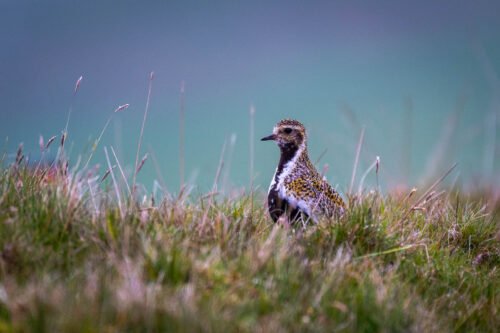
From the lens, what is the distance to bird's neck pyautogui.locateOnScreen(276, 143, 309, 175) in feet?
23.3

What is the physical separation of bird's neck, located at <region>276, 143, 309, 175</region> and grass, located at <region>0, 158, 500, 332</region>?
2.25ft

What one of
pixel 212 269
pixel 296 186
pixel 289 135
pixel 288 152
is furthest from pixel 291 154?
pixel 212 269

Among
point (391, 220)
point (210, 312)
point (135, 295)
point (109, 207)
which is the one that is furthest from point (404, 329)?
point (109, 207)

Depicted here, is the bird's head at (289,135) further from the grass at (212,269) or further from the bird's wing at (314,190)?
the grass at (212,269)

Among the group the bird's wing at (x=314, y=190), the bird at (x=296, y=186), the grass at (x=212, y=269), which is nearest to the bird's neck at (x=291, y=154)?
the bird at (x=296, y=186)

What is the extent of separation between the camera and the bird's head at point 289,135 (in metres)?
7.16

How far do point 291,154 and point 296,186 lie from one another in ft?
1.83

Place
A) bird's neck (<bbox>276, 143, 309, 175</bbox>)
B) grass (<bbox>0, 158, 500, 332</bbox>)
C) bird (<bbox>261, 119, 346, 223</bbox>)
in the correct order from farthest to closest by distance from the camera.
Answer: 1. bird's neck (<bbox>276, 143, 309, 175</bbox>)
2. bird (<bbox>261, 119, 346, 223</bbox>)
3. grass (<bbox>0, 158, 500, 332</bbox>)

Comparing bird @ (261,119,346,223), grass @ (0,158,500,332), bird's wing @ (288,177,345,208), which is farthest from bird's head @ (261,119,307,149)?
grass @ (0,158,500,332)

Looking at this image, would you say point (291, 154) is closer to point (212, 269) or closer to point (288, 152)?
point (288, 152)

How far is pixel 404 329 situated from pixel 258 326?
1055 mm

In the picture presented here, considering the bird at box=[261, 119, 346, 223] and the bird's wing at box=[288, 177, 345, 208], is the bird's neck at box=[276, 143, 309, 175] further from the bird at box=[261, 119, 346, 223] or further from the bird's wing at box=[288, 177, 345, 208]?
the bird's wing at box=[288, 177, 345, 208]

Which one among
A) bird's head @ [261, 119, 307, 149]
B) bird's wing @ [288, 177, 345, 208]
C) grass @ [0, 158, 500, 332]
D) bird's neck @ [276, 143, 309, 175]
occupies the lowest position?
grass @ [0, 158, 500, 332]

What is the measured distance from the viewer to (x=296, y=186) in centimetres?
670
